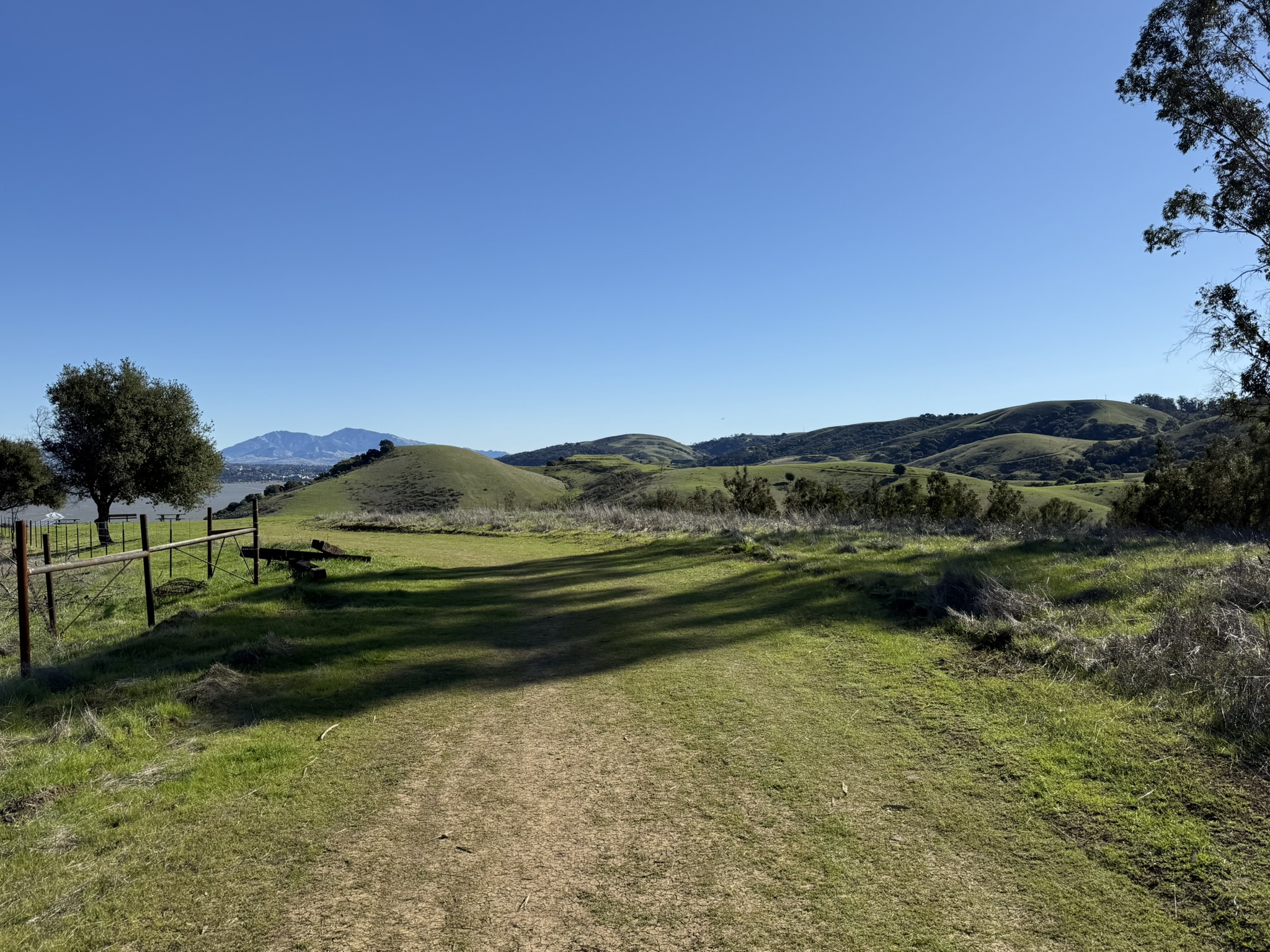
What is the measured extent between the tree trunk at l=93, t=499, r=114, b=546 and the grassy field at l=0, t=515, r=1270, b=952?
70.3 ft

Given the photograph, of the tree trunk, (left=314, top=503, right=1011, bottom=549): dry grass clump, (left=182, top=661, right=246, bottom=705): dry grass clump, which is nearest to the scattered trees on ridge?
the tree trunk

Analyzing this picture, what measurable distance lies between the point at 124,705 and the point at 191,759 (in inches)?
77.2

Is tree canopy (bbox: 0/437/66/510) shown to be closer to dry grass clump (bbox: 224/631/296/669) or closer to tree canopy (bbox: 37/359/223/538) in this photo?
tree canopy (bbox: 37/359/223/538)

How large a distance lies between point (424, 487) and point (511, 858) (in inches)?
3962

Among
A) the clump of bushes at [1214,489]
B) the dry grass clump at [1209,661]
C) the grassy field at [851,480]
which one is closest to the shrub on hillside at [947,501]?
the clump of bushes at [1214,489]

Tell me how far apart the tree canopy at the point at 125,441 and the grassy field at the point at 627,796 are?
27.4m

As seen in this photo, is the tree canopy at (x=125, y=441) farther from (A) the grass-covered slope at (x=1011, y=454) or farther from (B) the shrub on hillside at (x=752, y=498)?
(A) the grass-covered slope at (x=1011, y=454)

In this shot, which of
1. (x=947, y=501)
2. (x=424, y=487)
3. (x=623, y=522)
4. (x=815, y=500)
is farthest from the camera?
(x=424, y=487)

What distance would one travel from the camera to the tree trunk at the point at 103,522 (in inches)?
1089

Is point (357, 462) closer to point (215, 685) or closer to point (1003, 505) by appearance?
point (1003, 505)

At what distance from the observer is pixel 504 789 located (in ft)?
17.4

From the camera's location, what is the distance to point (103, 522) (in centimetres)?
3023

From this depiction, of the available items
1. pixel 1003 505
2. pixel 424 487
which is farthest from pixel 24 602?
pixel 424 487

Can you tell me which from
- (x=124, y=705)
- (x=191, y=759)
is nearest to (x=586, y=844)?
(x=191, y=759)
